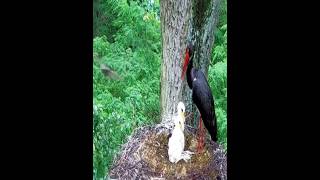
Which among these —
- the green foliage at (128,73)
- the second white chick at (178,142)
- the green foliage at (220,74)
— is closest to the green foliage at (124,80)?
the green foliage at (128,73)

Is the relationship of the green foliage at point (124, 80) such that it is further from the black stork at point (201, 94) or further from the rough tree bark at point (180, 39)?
the black stork at point (201, 94)

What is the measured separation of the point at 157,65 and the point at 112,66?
0.78ft

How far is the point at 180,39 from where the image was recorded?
4246 millimetres

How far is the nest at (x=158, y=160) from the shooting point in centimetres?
422

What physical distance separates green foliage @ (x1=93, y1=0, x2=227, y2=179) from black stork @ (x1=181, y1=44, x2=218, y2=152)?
0.05 metres

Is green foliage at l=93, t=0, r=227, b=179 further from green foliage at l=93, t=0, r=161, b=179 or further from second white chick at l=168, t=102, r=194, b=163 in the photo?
second white chick at l=168, t=102, r=194, b=163

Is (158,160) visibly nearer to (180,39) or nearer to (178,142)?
(178,142)

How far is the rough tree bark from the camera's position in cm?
424

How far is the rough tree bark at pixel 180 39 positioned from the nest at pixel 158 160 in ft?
0.37

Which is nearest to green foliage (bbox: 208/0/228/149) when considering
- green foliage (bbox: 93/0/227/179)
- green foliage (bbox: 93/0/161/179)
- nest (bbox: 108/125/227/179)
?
green foliage (bbox: 93/0/227/179)

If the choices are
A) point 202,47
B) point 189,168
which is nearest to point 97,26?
point 202,47

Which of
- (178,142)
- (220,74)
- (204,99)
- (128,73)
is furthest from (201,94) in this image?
(128,73)

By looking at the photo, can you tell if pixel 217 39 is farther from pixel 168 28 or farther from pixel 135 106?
pixel 135 106

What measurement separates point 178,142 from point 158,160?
0.14m
